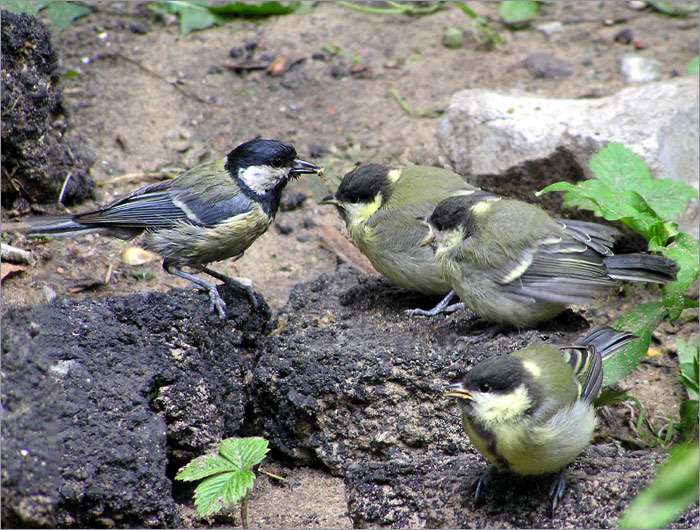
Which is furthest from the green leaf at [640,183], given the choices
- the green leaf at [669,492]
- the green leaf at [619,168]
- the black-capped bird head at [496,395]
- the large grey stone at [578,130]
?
the green leaf at [669,492]

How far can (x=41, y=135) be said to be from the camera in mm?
5309

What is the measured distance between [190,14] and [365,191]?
14.2 ft

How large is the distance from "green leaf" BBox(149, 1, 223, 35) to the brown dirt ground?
10cm

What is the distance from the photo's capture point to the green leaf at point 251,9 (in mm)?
8203

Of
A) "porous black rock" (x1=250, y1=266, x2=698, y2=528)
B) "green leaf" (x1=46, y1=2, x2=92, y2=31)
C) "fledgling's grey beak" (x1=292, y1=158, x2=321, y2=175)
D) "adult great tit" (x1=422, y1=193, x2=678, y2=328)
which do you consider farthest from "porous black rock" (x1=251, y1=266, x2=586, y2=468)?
"green leaf" (x1=46, y1=2, x2=92, y2=31)

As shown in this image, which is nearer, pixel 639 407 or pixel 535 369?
pixel 535 369

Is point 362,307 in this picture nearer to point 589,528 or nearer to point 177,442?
point 177,442

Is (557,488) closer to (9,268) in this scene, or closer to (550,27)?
(9,268)

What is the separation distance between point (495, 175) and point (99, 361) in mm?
3794

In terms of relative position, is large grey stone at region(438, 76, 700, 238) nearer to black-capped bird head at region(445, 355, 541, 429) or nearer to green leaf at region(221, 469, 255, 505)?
black-capped bird head at region(445, 355, 541, 429)

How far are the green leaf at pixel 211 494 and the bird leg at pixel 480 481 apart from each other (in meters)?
1.15

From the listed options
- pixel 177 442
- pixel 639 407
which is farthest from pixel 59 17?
pixel 639 407

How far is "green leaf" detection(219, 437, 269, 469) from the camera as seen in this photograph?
3369 mm

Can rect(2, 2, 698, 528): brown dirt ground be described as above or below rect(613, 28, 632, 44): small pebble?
below
